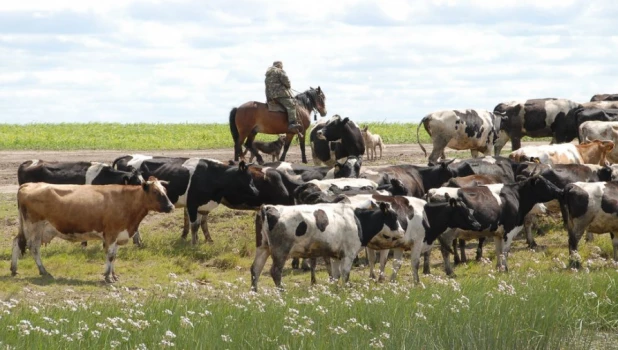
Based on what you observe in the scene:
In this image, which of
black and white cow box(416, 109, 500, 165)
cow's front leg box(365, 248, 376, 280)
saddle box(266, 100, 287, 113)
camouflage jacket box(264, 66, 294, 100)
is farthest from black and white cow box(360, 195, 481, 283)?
saddle box(266, 100, 287, 113)

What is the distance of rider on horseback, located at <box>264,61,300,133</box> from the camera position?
26.4 m

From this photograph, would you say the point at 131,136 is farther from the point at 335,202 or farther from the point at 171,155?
the point at 335,202

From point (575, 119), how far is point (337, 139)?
7.20 meters

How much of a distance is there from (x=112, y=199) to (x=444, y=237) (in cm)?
538

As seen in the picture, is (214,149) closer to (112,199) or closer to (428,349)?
(112,199)

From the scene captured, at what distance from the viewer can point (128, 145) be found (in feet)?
132

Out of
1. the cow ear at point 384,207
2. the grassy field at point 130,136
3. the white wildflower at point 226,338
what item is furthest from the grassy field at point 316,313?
the grassy field at point 130,136

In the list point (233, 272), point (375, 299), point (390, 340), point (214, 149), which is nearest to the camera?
point (390, 340)

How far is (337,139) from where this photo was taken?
83.1 feet

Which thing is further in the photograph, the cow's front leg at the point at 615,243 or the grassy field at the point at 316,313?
the cow's front leg at the point at 615,243

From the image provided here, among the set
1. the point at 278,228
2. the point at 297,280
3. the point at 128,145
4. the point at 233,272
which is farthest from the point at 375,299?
the point at 128,145

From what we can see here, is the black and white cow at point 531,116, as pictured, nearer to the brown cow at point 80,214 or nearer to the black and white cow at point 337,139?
the black and white cow at point 337,139

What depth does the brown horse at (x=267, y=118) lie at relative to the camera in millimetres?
27500

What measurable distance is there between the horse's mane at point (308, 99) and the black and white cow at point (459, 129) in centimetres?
306
